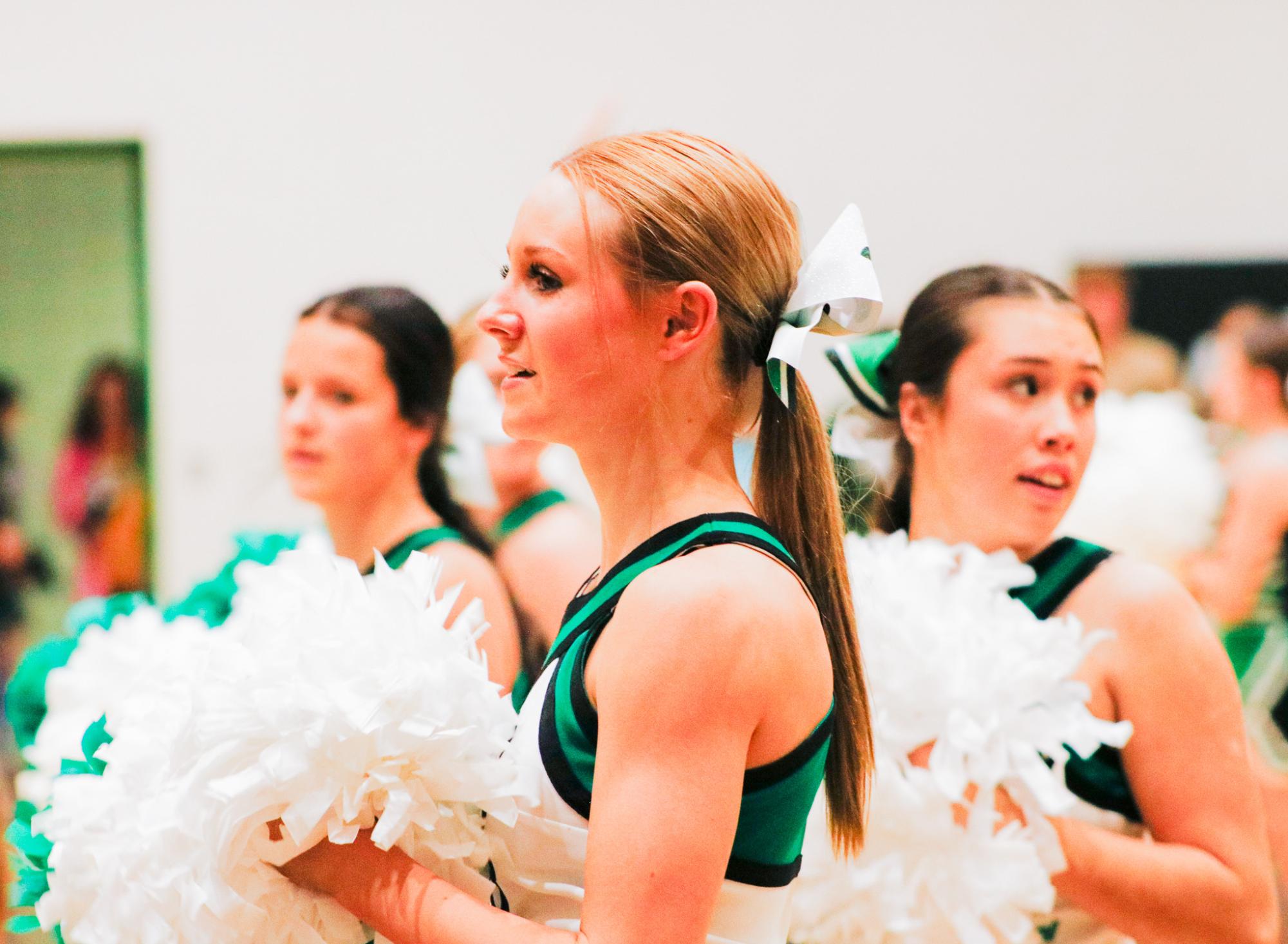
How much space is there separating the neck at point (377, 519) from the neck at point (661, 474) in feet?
4.09

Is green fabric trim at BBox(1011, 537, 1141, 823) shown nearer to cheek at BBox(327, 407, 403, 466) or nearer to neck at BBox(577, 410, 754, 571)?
neck at BBox(577, 410, 754, 571)

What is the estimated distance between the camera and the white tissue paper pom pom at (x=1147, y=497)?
3498mm

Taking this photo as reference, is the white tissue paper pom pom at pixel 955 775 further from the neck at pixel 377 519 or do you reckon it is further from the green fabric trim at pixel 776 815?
the neck at pixel 377 519

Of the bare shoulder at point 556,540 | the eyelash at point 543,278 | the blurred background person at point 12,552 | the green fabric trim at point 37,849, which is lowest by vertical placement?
the blurred background person at point 12,552

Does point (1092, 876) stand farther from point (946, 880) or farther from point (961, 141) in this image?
point (961, 141)

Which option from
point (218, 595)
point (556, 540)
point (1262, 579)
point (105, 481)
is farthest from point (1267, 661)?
point (105, 481)

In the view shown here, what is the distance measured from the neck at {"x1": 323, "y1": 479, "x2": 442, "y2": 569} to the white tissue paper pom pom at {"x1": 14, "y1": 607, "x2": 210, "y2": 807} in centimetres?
47

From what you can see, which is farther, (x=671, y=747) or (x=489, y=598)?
(x=489, y=598)

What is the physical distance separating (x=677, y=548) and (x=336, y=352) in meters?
1.48

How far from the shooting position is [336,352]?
2594mm

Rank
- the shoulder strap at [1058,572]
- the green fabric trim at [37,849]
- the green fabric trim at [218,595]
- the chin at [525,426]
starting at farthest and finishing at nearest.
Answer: the green fabric trim at [218,595] → the shoulder strap at [1058,572] → the green fabric trim at [37,849] → the chin at [525,426]

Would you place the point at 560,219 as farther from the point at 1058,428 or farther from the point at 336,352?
the point at 336,352

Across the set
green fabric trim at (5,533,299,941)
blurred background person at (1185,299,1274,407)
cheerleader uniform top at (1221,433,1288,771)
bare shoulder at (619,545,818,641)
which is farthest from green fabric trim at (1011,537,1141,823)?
blurred background person at (1185,299,1274,407)

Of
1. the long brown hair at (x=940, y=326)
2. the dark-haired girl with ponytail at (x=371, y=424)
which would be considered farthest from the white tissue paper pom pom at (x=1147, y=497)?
the dark-haired girl with ponytail at (x=371, y=424)
